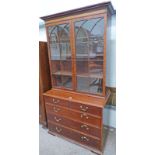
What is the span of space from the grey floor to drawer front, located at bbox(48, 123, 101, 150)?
11cm

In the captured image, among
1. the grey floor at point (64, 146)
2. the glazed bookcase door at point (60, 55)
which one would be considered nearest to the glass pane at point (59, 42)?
the glazed bookcase door at point (60, 55)

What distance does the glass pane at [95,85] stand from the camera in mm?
1765

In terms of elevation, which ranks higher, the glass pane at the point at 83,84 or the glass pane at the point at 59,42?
the glass pane at the point at 59,42

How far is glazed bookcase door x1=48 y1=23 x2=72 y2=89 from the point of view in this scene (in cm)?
188

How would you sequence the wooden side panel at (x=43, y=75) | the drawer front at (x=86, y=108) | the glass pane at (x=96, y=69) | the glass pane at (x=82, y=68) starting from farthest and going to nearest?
the wooden side panel at (x=43, y=75), the glass pane at (x=82, y=68), the glass pane at (x=96, y=69), the drawer front at (x=86, y=108)

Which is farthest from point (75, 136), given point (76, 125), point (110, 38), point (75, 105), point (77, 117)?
point (110, 38)

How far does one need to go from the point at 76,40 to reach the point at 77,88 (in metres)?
0.73

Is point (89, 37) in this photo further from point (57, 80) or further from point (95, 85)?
point (57, 80)

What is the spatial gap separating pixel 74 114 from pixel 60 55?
96 centimetres

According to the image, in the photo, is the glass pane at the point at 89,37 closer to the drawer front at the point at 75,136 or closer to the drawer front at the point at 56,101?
the drawer front at the point at 56,101

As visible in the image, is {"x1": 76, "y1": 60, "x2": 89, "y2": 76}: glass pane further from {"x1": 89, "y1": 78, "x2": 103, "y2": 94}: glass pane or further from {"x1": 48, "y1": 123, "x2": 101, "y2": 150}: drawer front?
{"x1": 48, "y1": 123, "x2": 101, "y2": 150}: drawer front

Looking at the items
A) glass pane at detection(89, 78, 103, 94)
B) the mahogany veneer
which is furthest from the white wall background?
glass pane at detection(89, 78, 103, 94)

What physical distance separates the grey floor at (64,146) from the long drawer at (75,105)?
637 mm
